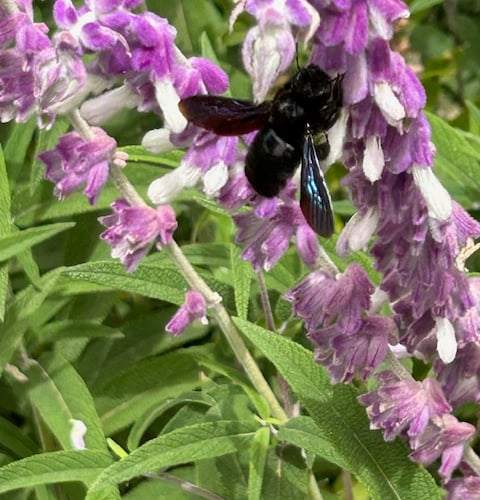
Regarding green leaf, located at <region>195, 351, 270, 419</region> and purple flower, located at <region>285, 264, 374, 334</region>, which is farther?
green leaf, located at <region>195, 351, 270, 419</region>

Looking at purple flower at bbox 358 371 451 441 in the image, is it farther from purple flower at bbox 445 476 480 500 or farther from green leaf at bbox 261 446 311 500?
green leaf at bbox 261 446 311 500

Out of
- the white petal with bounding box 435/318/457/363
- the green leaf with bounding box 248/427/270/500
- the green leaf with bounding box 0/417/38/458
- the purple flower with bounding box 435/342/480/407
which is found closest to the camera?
the white petal with bounding box 435/318/457/363

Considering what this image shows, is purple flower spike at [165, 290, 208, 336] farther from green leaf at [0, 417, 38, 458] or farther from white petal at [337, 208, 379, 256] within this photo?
green leaf at [0, 417, 38, 458]

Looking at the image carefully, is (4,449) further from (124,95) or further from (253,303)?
(124,95)

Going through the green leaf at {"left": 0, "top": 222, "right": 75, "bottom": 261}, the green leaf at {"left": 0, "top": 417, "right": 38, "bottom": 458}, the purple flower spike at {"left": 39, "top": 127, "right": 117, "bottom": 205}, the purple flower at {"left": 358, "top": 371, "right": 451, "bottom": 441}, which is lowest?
the green leaf at {"left": 0, "top": 417, "right": 38, "bottom": 458}

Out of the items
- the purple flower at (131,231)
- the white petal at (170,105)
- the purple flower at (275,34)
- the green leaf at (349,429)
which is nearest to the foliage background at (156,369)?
the green leaf at (349,429)

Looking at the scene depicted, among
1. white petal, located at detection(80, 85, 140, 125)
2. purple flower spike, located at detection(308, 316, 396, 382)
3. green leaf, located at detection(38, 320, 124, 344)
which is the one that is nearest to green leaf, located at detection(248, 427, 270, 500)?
purple flower spike, located at detection(308, 316, 396, 382)

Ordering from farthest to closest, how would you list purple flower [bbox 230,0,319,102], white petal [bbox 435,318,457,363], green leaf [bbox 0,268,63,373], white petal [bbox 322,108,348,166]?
green leaf [bbox 0,268,63,373] → white petal [bbox 435,318,457,363] → white petal [bbox 322,108,348,166] → purple flower [bbox 230,0,319,102]

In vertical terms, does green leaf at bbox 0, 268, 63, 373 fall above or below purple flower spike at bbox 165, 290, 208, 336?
below

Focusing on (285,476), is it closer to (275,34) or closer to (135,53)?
(135,53)
